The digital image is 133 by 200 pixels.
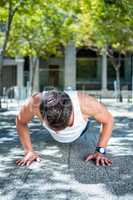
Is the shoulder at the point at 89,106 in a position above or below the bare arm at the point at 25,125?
above

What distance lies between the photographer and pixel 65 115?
5355 millimetres

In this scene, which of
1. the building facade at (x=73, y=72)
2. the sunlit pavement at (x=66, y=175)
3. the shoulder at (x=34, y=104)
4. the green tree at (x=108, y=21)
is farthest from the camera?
the building facade at (x=73, y=72)

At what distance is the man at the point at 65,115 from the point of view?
531 centimetres

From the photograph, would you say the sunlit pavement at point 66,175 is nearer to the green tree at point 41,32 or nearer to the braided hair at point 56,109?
the braided hair at point 56,109

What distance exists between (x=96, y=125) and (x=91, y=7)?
943 cm

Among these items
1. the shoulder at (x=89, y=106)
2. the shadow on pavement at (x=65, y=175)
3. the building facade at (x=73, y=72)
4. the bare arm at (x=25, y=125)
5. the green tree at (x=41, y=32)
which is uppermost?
the green tree at (x=41, y=32)

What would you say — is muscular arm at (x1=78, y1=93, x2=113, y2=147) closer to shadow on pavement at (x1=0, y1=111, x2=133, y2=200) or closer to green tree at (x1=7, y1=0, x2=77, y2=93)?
shadow on pavement at (x1=0, y1=111, x2=133, y2=200)

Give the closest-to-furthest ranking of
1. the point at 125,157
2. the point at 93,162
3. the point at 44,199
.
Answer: the point at 44,199, the point at 93,162, the point at 125,157

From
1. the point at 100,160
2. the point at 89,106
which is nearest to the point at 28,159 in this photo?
the point at 100,160

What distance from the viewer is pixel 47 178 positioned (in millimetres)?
5191

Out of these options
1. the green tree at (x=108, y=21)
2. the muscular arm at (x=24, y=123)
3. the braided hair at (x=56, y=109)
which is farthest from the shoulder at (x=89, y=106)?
the green tree at (x=108, y=21)

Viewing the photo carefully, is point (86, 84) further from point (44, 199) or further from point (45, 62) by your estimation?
point (44, 199)

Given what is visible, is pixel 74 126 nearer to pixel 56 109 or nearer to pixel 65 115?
pixel 65 115

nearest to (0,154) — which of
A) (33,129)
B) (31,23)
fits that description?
(33,129)
